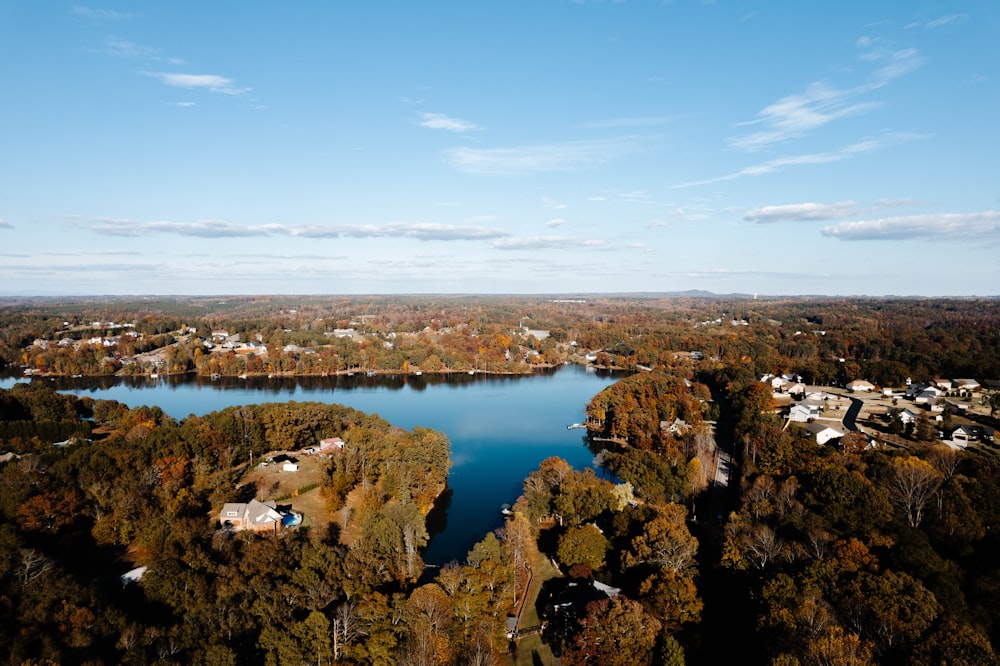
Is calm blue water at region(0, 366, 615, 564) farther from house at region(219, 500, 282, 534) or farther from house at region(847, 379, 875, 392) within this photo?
house at region(847, 379, 875, 392)

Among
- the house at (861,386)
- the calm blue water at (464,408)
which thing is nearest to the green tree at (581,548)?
the calm blue water at (464,408)

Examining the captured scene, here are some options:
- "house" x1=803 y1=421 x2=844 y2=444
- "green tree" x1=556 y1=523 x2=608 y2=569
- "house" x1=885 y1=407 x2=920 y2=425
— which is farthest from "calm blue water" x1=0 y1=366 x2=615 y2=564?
"house" x1=885 y1=407 x2=920 y2=425

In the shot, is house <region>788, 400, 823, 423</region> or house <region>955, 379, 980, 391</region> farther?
house <region>955, 379, 980, 391</region>

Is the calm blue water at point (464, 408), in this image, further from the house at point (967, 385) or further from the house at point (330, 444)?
the house at point (967, 385)

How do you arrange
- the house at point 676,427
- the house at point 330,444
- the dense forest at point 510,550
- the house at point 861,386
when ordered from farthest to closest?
the house at point 861,386 → the house at point 676,427 → the house at point 330,444 → the dense forest at point 510,550

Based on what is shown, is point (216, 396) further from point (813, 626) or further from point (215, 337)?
point (813, 626)

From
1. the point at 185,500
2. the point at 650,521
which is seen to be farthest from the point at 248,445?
the point at 650,521
